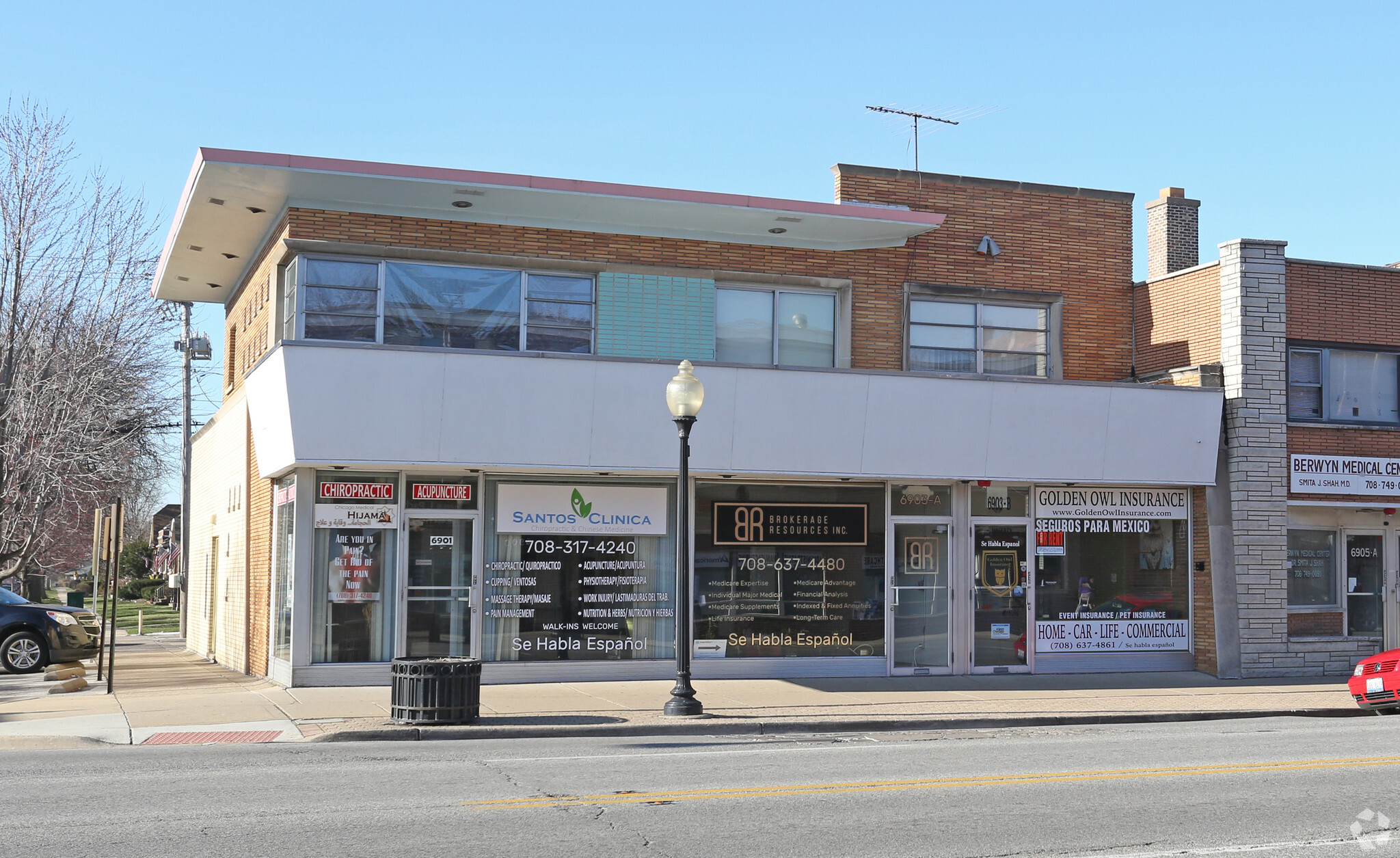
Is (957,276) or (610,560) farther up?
(957,276)

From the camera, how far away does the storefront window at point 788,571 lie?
19062 millimetres

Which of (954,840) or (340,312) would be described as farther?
(340,312)

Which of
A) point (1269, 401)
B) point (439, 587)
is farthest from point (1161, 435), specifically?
point (439, 587)

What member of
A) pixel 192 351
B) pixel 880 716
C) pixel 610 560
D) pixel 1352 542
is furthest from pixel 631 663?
pixel 192 351

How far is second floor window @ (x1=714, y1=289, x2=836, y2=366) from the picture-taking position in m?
20.0

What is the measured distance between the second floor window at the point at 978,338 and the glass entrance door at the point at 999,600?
9.02ft

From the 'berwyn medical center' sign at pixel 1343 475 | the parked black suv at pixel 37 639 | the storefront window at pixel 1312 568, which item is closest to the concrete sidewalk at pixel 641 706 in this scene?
the parked black suv at pixel 37 639

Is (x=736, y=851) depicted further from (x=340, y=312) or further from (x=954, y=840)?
(x=340, y=312)

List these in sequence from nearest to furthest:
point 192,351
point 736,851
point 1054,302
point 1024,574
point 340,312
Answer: point 736,851 → point 340,312 → point 1024,574 → point 1054,302 → point 192,351

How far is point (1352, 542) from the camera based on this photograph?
21.4m

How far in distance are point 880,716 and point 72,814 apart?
8.85 m

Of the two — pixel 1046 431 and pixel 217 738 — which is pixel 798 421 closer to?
pixel 1046 431

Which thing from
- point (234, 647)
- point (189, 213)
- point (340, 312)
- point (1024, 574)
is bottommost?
point (234, 647)

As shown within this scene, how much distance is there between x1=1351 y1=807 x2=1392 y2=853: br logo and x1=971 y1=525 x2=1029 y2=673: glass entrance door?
36.6ft
